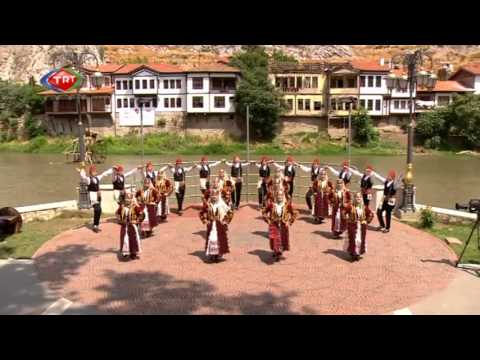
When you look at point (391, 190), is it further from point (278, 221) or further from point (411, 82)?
point (278, 221)

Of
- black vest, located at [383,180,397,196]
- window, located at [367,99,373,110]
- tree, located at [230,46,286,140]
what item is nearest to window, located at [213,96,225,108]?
tree, located at [230,46,286,140]

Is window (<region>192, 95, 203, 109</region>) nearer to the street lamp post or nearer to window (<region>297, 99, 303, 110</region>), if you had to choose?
window (<region>297, 99, 303, 110</region>)

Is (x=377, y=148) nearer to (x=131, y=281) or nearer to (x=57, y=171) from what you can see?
(x=57, y=171)

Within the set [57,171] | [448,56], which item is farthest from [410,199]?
[448,56]

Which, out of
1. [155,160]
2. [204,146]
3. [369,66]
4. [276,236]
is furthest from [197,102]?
[276,236]

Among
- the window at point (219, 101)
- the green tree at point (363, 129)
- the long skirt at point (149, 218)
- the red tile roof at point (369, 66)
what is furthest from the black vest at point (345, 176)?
the red tile roof at point (369, 66)

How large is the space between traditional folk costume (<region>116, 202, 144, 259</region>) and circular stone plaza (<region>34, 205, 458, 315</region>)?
0.36m

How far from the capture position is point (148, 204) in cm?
1406

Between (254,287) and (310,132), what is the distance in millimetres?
52703

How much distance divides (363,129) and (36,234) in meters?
48.6

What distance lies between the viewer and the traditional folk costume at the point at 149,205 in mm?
13820

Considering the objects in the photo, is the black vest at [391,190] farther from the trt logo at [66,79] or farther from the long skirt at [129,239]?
the trt logo at [66,79]

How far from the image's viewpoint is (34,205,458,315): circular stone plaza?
9.00 m

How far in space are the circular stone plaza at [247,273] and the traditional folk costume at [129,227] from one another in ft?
1.17
